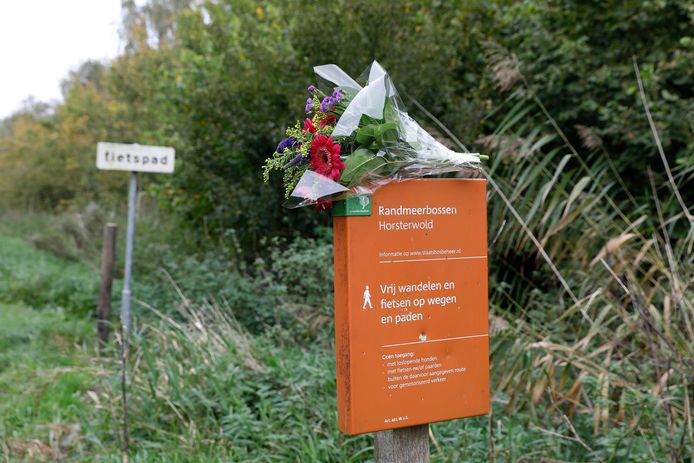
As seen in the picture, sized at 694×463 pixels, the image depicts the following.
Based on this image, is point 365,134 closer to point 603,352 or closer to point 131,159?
point 603,352

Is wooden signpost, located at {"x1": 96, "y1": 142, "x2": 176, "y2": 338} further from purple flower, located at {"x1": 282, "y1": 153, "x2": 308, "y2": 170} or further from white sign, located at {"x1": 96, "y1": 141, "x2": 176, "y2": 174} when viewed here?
purple flower, located at {"x1": 282, "y1": 153, "x2": 308, "y2": 170}

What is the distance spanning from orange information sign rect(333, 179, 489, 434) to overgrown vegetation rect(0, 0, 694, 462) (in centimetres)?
96

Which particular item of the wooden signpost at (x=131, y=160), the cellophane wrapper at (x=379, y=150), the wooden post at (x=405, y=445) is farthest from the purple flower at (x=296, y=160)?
the wooden signpost at (x=131, y=160)

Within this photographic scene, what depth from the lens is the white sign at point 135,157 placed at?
7234mm

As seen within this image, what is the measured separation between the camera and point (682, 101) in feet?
21.4

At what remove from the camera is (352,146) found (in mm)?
2625

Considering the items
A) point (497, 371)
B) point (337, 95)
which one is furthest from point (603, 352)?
point (337, 95)

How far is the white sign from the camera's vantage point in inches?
285

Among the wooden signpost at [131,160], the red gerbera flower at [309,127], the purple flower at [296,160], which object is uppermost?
the wooden signpost at [131,160]

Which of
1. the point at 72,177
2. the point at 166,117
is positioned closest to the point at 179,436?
the point at 166,117

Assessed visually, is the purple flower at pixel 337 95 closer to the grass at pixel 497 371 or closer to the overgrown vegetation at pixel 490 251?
the grass at pixel 497 371

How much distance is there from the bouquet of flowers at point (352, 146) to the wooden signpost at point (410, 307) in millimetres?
66

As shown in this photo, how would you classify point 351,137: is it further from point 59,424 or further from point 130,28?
point 130,28

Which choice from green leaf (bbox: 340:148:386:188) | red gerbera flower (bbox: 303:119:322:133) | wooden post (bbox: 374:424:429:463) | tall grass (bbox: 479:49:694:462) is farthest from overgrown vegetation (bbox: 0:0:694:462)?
red gerbera flower (bbox: 303:119:322:133)
